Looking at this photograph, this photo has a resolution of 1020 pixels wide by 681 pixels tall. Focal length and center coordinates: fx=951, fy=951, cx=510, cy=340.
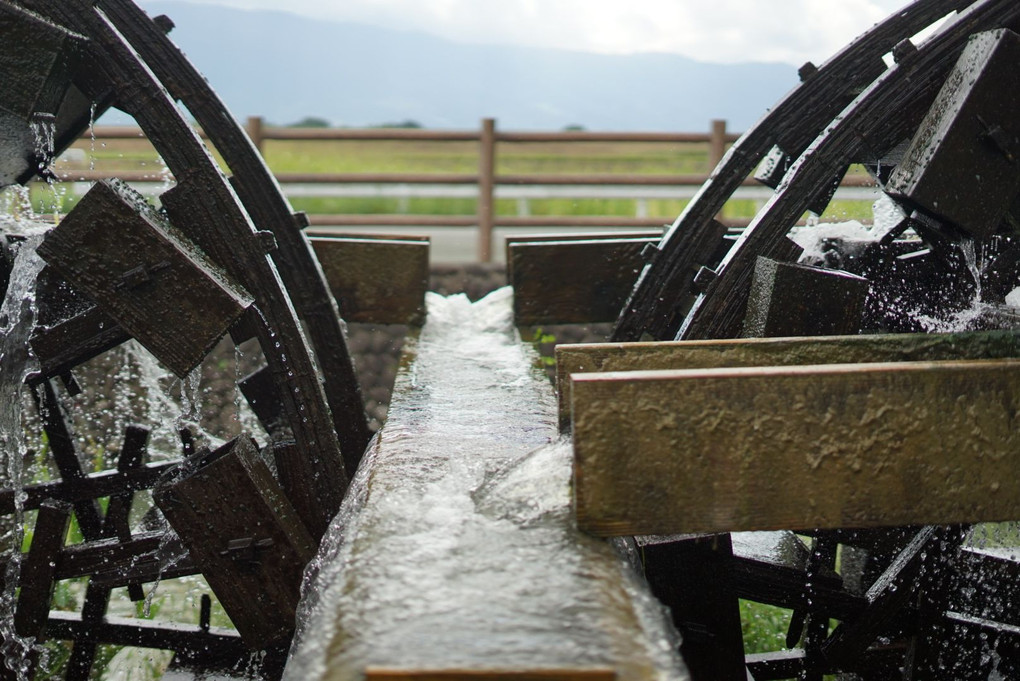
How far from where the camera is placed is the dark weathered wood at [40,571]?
3.82m

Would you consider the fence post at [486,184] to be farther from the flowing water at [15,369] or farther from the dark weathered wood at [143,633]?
the flowing water at [15,369]

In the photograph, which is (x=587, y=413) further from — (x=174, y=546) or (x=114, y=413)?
(x=114, y=413)

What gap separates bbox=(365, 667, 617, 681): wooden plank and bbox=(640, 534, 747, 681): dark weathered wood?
166 centimetres

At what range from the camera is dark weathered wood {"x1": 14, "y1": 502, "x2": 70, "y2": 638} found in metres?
3.82

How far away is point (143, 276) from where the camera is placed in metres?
3.36

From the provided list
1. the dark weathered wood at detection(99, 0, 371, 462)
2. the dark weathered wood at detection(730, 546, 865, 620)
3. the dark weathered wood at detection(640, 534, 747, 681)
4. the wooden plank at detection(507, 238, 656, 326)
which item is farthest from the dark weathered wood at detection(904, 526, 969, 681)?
the dark weathered wood at detection(99, 0, 371, 462)

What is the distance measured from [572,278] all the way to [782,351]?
8.10 feet

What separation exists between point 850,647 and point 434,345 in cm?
238

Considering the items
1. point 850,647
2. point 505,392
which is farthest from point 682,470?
point 850,647

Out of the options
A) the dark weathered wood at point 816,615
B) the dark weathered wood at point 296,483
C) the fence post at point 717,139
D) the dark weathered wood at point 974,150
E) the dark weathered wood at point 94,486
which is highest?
the fence post at point 717,139

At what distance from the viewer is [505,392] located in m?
3.76

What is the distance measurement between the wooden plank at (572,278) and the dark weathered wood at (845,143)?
1.41m

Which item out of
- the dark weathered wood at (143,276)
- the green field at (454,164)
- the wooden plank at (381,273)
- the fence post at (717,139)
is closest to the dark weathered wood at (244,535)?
the dark weathered wood at (143,276)

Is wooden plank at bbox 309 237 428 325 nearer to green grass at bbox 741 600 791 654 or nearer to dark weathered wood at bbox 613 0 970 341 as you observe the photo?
dark weathered wood at bbox 613 0 970 341
